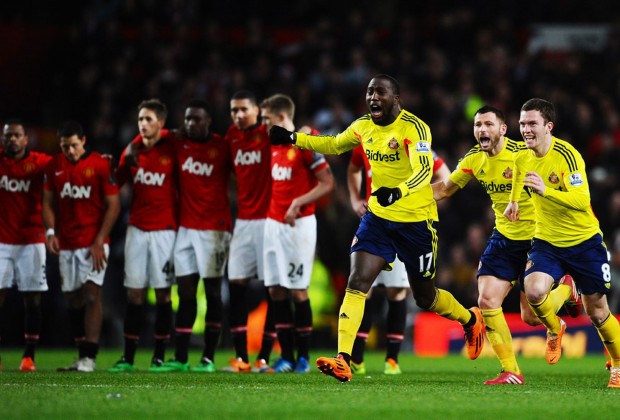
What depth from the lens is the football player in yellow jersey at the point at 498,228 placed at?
32.0 ft

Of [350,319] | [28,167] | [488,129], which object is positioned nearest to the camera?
[350,319]

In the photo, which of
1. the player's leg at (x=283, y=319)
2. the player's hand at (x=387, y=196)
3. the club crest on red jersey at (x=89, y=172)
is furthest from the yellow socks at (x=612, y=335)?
the club crest on red jersey at (x=89, y=172)

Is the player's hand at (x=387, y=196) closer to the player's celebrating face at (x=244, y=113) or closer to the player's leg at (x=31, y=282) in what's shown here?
the player's celebrating face at (x=244, y=113)

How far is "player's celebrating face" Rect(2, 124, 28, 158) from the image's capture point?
11.6 meters

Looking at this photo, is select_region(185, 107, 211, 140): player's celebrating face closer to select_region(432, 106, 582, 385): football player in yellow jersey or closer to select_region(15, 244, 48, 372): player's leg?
select_region(15, 244, 48, 372): player's leg

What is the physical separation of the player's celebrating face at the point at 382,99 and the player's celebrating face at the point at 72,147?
11.6ft

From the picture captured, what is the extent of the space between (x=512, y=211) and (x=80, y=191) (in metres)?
4.55

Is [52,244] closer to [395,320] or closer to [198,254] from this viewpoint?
[198,254]

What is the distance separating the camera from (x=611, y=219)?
682 inches

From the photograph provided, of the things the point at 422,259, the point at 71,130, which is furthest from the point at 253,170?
the point at 422,259

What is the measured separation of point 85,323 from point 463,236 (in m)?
8.01

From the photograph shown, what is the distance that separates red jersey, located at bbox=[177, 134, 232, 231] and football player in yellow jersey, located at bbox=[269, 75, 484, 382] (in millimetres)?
2112

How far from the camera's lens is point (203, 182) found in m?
11.6

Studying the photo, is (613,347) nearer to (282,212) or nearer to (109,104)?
(282,212)
